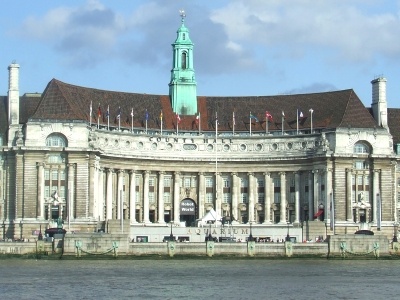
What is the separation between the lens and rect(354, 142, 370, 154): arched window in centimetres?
18088

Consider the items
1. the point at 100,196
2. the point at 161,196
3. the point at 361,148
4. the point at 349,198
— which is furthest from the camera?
the point at 161,196

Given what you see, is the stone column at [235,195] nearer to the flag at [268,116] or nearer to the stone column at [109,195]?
the flag at [268,116]

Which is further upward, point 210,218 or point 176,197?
point 176,197

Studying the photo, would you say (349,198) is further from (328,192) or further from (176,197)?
(176,197)

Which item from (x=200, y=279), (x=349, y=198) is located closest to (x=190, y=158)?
(x=349, y=198)

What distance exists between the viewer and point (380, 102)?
7298 inches

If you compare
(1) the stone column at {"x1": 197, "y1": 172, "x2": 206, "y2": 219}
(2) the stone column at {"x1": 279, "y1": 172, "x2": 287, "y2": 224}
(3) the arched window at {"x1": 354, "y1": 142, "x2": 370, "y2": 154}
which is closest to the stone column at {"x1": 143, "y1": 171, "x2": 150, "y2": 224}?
(1) the stone column at {"x1": 197, "y1": 172, "x2": 206, "y2": 219}

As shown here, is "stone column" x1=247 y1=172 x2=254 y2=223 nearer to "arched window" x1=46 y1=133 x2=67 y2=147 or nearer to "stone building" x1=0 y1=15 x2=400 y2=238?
"stone building" x1=0 y1=15 x2=400 y2=238

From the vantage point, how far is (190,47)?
19188 centimetres

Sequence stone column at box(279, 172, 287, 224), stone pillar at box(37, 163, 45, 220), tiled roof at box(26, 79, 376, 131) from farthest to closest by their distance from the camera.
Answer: stone column at box(279, 172, 287, 224)
tiled roof at box(26, 79, 376, 131)
stone pillar at box(37, 163, 45, 220)

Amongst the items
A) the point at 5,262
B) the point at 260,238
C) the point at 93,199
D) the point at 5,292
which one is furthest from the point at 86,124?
the point at 5,292

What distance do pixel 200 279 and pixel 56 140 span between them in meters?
57.8

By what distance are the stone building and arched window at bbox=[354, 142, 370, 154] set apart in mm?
182

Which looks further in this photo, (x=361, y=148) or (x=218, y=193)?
(x=218, y=193)
